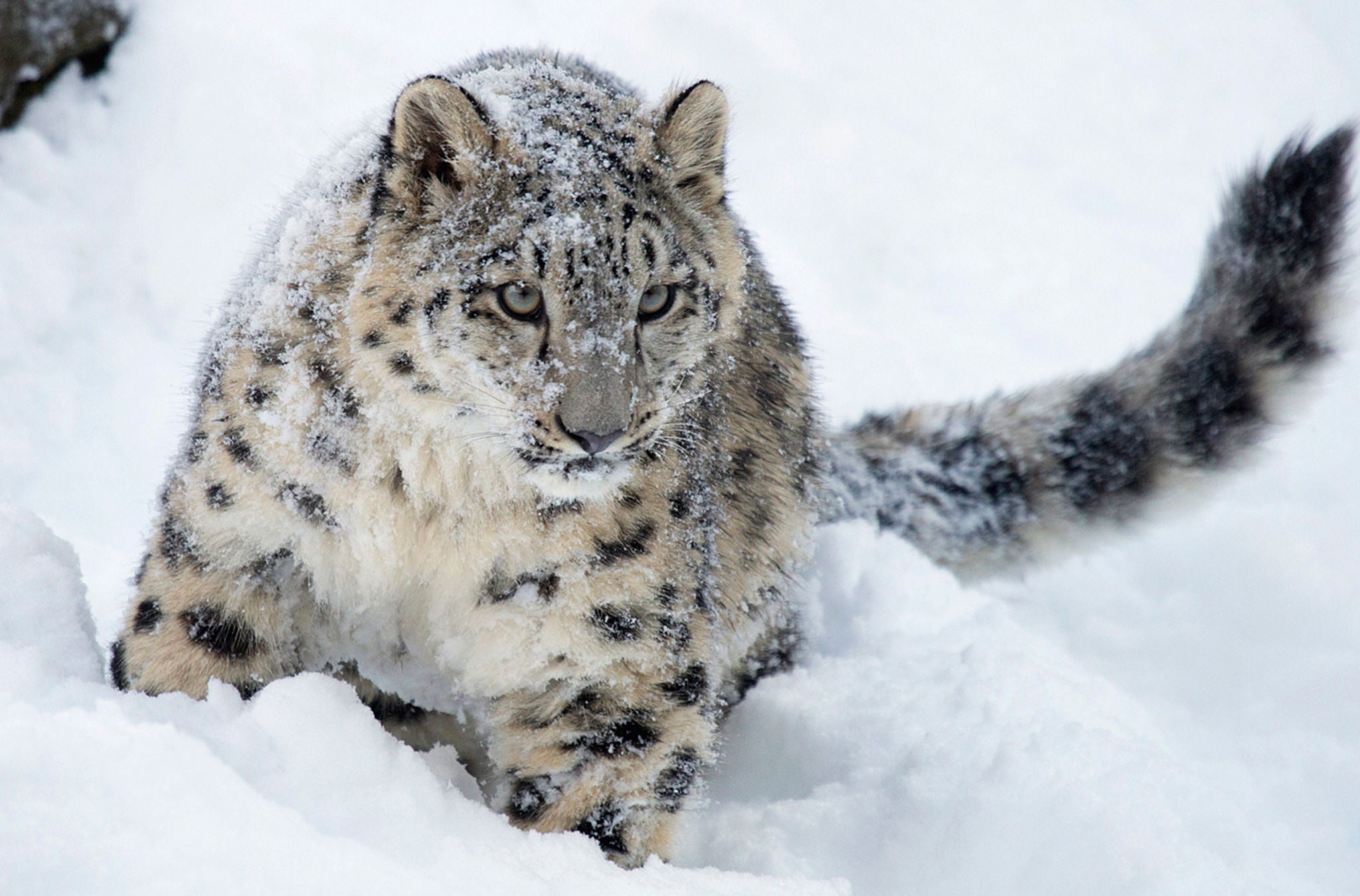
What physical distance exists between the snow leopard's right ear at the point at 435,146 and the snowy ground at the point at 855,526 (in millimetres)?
1018

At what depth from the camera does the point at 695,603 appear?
10.0ft

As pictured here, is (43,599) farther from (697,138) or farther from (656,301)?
(697,138)

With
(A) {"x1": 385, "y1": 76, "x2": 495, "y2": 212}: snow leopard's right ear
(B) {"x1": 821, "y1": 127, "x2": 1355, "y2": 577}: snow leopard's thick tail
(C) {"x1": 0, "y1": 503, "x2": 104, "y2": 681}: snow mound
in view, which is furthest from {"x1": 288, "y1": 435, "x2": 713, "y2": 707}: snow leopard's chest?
(B) {"x1": 821, "y1": 127, "x2": 1355, "y2": 577}: snow leopard's thick tail

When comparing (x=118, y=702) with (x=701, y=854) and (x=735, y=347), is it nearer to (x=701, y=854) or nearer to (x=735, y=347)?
(x=701, y=854)

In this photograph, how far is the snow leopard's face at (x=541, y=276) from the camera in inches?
99.9

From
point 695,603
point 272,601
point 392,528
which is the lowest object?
point 272,601

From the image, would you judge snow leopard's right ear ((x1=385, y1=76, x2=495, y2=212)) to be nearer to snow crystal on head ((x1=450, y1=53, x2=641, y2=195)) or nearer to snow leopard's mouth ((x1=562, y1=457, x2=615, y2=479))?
snow crystal on head ((x1=450, y1=53, x2=641, y2=195))

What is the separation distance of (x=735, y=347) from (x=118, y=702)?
75.4 inches

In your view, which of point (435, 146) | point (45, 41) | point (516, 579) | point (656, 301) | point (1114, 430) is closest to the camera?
point (435, 146)

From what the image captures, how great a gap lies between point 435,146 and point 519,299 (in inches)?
15.7

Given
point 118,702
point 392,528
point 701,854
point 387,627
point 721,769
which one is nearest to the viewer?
point 118,702

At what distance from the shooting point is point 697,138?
2.95m

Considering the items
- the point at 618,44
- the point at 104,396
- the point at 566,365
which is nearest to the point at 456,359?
the point at 566,365

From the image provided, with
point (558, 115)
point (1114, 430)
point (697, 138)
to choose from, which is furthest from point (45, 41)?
point (1114, 430)
